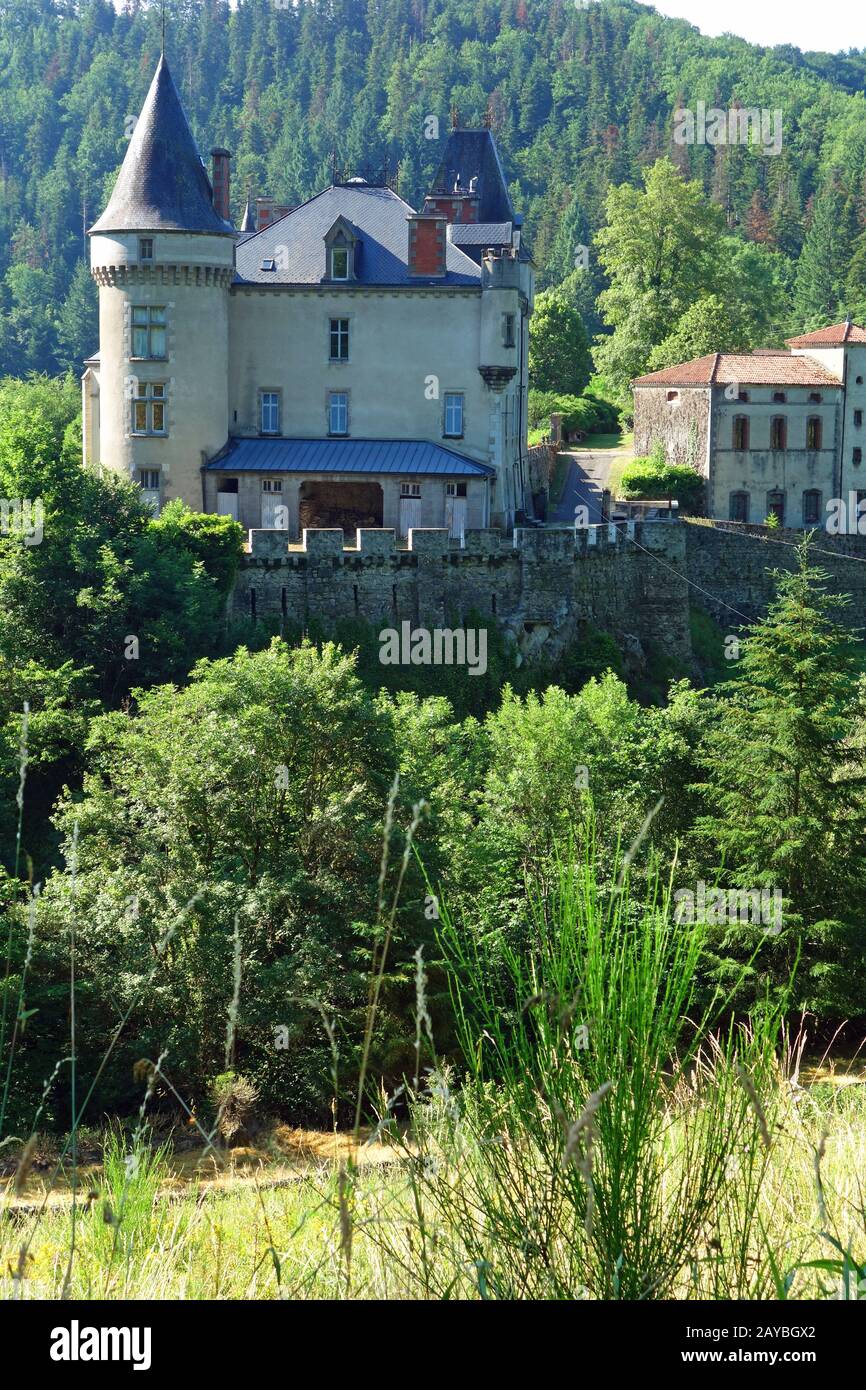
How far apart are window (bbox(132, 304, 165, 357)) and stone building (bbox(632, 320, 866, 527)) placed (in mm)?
20731

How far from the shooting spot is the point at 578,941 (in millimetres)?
6180

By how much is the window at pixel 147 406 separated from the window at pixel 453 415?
6.35 meters

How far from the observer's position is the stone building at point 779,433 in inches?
2142

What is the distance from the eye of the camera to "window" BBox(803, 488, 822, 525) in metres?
55.0

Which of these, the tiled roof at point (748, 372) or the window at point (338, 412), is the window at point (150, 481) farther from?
the tiled roof at point (748, 372)

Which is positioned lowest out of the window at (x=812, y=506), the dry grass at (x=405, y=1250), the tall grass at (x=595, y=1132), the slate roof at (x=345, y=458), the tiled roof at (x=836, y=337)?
the dry grass at (x=405, y=1250)

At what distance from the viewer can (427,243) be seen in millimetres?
40531

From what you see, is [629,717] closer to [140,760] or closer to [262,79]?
[140,760]

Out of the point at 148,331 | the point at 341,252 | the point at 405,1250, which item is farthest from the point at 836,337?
the point at 405,1250

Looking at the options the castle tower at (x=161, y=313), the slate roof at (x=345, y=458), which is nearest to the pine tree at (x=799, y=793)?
the slate roof at (x=345, y=458)

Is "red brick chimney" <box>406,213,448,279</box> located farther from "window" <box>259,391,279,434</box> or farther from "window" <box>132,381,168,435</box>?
"window" <box>132,381,168,435</box>

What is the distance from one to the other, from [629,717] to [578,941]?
2391 cm

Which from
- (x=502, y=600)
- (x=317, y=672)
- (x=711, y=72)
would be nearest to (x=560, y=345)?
(x=502, y=600)
